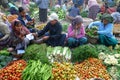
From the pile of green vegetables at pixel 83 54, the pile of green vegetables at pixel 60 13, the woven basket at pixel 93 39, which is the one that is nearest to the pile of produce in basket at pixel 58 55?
the pile of green vegetables at pixel 83 54

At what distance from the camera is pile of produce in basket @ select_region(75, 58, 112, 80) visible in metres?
6.64

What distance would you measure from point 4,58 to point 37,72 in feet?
5.62

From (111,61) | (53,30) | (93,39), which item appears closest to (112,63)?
(111,61)

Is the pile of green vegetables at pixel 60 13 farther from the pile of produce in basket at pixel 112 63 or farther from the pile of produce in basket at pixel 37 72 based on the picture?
the pile of produce in basket at pixel 37 72

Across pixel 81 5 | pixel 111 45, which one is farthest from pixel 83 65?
pixel 81 5

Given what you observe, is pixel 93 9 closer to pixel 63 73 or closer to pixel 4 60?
pixel 4 60

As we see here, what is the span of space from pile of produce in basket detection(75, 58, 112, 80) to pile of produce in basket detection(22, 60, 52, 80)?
87 centimetres

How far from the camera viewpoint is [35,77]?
19.2 feet

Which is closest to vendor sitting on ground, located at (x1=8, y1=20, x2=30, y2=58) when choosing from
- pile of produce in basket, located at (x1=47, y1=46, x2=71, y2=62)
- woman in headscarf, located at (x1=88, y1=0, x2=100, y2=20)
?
pile of produce in basket, located at (x1=47, y1=46, x2=71, y2=62)

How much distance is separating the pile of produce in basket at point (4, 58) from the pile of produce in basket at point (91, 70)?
1.75 m

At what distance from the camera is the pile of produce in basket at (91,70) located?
21.8 feet

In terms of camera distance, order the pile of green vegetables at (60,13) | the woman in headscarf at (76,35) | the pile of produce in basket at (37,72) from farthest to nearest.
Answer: the pile of green vegetables at (60,13) → the woman in headscarf at (76,35) → the pile of produce in basket at (37,72)

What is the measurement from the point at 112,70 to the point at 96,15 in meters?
7.16

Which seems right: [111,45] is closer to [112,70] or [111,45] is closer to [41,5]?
[112,70]
